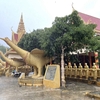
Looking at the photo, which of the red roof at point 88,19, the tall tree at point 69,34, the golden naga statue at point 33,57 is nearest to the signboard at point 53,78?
the tall tree at point 69,34

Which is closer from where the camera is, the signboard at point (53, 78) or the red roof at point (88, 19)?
the signboard at point (53, 78)

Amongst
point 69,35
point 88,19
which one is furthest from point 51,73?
point 88,19

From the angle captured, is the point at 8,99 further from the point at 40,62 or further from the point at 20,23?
the point at 20,23

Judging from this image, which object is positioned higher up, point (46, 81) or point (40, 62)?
point (40, 62)

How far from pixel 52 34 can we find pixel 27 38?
27.7ft

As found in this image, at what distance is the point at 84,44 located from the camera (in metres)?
12.6

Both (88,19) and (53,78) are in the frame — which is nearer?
(53,78)

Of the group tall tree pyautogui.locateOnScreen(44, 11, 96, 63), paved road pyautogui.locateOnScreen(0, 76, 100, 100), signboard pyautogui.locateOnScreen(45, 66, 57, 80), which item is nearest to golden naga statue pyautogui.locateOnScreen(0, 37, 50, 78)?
tall tree pyautogui.locateOnScreen(44, 11, 96, 63)

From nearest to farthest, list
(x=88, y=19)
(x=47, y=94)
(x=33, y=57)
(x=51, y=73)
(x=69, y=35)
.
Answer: (x=47, y=94) → (x=69, y=35) → (x=51, y=73) → (x=33, y=57) → (x=88, y=19)

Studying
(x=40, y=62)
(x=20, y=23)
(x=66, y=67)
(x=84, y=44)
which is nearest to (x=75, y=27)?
(x=84, y=44)

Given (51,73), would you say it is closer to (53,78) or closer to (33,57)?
(53,78)

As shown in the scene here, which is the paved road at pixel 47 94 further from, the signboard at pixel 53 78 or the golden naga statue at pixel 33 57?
the golden naga statue at pixel 33 57

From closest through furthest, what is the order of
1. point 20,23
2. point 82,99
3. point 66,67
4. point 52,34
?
point 82,99
point 52,34
point 66,67
point 20,23

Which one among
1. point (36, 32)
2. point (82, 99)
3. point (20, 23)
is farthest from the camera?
point (20, 23)
